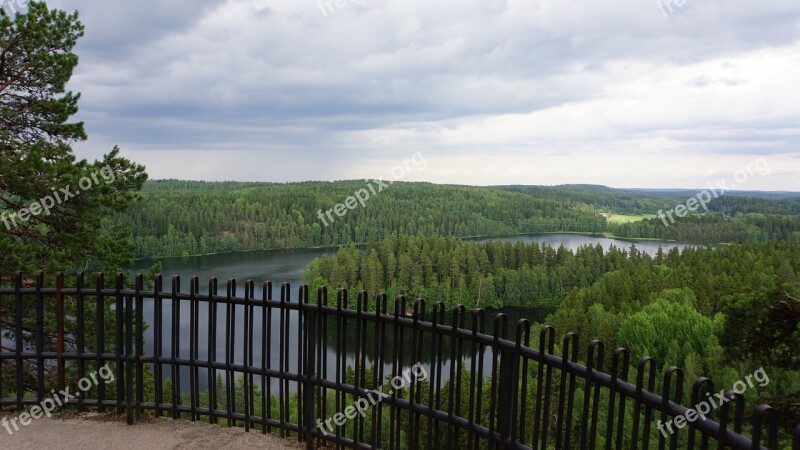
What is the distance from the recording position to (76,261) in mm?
13844

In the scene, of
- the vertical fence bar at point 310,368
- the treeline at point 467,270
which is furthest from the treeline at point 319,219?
the vertical fence bar at point 310,368

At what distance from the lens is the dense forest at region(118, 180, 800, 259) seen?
116875 mm

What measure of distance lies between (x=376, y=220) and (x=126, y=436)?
467 ft

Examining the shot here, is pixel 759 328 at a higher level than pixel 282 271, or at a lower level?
higher

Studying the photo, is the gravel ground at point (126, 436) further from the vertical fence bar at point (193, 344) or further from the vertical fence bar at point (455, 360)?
the vertical fence bar at point (455, 360)

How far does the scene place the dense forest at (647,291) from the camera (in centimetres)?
871

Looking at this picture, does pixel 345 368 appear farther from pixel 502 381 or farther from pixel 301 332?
pixel 502 381

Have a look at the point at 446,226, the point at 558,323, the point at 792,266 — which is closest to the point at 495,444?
the point at 558,323

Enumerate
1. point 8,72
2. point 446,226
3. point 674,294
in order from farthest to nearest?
point 446,226 → point 674,294 → point 8,72

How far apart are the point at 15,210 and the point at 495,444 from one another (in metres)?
12.9

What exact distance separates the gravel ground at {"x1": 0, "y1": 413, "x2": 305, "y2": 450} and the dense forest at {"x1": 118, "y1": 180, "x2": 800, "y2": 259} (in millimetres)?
94686

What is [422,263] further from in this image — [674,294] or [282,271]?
[674,294]

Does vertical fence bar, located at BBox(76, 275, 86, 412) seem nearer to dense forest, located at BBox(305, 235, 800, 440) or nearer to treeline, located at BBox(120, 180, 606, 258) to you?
dense forest, located at BBox(305, 235, 800, 440)

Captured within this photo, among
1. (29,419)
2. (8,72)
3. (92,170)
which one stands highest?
(8,72)
